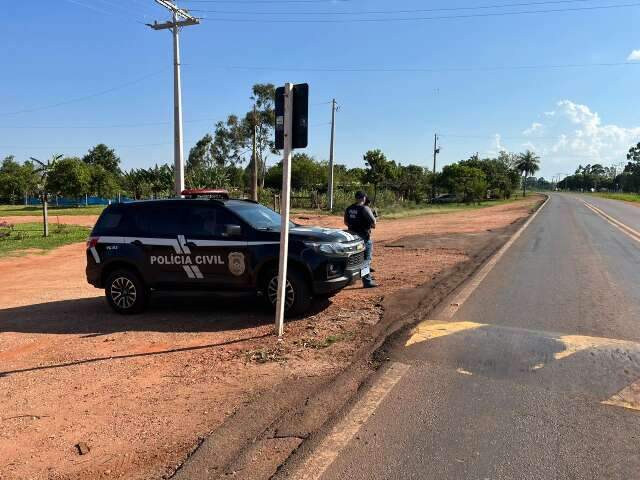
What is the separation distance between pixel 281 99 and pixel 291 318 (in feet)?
9.68

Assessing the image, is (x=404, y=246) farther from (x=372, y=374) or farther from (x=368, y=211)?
(x=372, y=374)

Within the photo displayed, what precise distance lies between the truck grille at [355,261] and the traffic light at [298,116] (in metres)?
2.14

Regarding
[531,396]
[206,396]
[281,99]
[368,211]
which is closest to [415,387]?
[531,396]

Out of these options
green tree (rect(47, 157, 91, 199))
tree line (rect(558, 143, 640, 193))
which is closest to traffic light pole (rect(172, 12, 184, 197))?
green tree (rect(47, 157, 91, 199))

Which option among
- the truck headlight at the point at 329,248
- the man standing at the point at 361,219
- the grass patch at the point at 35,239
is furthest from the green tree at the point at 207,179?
the truck headlight at the point at 329,248

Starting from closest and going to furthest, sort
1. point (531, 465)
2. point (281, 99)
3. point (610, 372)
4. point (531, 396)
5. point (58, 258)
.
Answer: point (531, 465), point (531, 396), point (610, 372), point (281, 99), point (58, 258)

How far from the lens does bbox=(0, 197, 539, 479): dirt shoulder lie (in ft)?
13.0

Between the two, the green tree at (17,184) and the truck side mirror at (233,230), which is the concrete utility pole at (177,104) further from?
the green tree at (17,184)

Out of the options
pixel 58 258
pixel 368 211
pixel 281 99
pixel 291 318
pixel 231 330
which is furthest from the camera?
pixel 58 258

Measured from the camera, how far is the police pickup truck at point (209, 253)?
7.57 metres

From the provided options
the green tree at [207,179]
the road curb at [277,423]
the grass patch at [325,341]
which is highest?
the green tree at [207,179]

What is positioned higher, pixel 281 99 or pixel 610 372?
pixel 281 99

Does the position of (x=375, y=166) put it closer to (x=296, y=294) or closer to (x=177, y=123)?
(x=177, y=123)

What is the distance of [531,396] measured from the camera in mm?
4676
